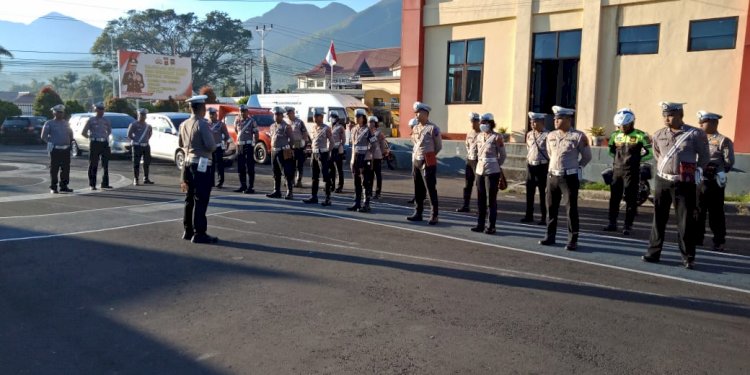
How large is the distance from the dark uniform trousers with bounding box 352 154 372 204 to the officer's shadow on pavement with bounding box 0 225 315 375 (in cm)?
386

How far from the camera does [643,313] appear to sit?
544cm

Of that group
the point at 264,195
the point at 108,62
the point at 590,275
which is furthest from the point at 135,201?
the point at 108,62

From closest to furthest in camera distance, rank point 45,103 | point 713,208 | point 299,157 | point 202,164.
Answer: point 202,164
point 713,208
point 299,157
point 45,103

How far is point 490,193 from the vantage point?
29.9 feet

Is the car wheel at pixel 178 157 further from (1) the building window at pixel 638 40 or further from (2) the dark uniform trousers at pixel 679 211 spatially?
(2) the dark uniform trousers at pixel 679 211

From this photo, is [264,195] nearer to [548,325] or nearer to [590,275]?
[590,275]

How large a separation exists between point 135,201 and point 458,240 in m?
6.85

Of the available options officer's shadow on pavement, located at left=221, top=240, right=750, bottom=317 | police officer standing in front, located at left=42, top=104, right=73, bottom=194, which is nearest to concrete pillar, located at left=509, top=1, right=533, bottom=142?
officer's shadow on pavement, located at left=221, top=240, right=750, bottom=317

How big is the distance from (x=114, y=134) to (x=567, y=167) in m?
16.3

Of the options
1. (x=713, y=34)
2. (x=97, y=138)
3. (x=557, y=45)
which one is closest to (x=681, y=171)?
(x=713, y=34)

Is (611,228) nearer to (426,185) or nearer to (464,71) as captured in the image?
(426,185)

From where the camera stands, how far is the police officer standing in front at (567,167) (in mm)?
8016

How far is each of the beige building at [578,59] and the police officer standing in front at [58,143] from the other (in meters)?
11.6

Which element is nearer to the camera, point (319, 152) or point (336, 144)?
point (319, 152)
